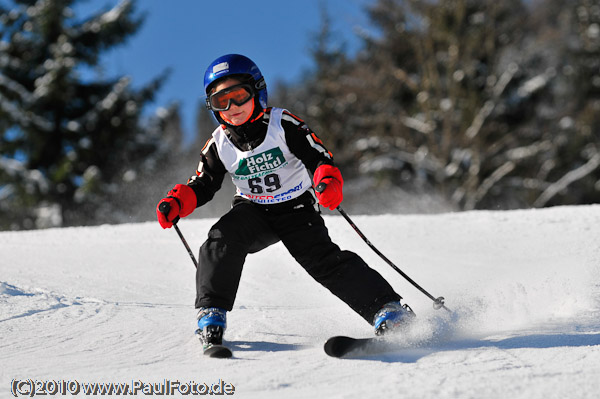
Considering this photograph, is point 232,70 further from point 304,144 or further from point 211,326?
point 211,326

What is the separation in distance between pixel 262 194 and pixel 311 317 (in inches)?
27.6

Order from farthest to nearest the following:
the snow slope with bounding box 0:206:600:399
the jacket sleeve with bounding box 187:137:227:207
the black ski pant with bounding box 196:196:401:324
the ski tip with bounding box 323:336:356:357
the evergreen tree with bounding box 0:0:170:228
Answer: the evergreen tree with bounding box 0:0:170:228 → the jacket sleeve with bounding box 187:137:227:207 → the black ski pant with bounding box 196:196:401:324 → the ski tip with bounding box 323:336:356:357 → the snow slope with bounding box 0:206:600:399

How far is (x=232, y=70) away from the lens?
287 centimetres

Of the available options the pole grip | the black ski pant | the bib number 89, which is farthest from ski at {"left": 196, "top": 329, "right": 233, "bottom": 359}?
the bib number 89

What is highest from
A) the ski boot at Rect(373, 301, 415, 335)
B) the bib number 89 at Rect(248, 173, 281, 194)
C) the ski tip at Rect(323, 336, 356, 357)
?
the bib number 89 at Rect(248, 173, 281, 194)

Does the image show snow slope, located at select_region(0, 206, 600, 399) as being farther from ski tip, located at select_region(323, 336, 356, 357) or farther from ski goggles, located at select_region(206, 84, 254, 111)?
ski goggles, located at select_region(206, 84, 254, 111)

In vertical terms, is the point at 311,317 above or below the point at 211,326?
above

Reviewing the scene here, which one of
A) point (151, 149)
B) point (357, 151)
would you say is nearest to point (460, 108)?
point (357, 151)

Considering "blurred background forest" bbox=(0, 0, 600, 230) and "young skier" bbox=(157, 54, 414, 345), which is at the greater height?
"blurred background forest" bbox=(0, 0, 600, 230)

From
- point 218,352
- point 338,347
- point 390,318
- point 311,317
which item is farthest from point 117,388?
point 311,317

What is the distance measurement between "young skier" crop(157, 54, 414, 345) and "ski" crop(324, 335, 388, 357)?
1.06ft

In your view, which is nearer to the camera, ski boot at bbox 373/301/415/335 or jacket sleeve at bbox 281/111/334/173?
ski boot at bbox 373/301/415/335

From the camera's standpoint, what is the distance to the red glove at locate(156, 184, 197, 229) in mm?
2789

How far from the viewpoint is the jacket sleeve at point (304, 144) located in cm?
289
